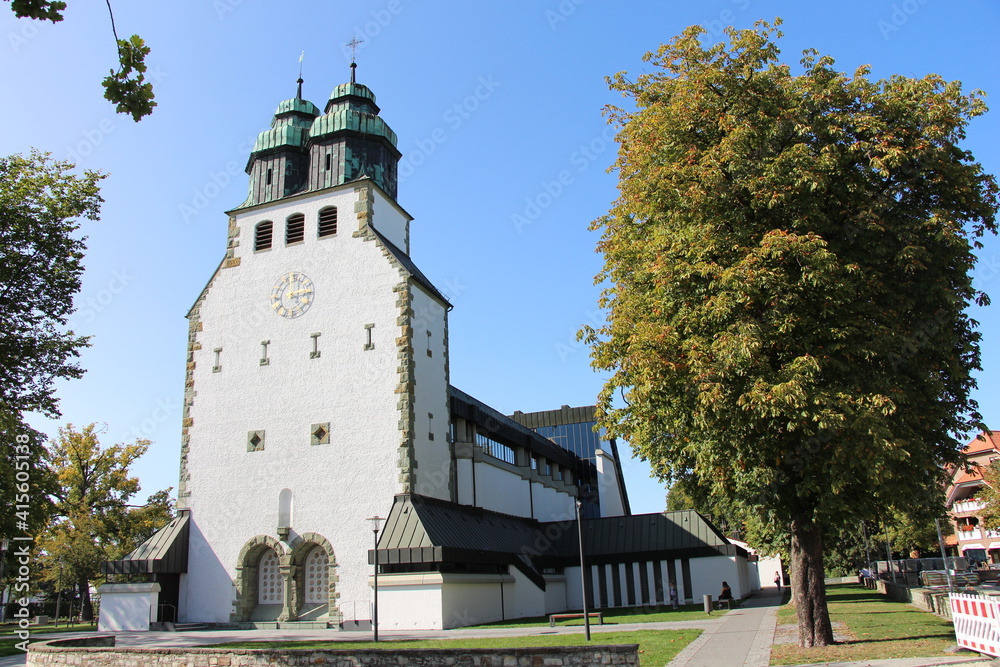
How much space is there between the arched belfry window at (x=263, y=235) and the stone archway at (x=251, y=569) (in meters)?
12.9

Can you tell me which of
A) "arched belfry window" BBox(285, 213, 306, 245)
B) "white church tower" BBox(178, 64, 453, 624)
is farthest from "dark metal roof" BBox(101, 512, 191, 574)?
"arched belfry window" BBox(285, 213, 306, 245)

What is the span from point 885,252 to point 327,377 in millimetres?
20984

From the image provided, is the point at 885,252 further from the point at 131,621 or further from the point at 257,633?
the point at 131,621

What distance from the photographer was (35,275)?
73.4ft

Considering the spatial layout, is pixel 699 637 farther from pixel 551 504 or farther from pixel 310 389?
pixel 551 504

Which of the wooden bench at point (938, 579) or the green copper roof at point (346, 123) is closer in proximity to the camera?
the wooden bench at point (938, 579)

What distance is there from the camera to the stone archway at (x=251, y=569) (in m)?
27.2

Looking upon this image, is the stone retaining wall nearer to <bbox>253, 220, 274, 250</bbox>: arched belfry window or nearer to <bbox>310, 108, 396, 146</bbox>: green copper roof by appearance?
<bbox>253, 220, 274, 250</bbox>: arched belfry window

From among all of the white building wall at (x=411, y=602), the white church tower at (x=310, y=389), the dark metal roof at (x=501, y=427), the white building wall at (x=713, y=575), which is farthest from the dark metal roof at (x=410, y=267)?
the white building wall at (x=713, y=575)

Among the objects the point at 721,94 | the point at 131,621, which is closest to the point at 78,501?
the point at 131,621

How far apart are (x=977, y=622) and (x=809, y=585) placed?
3.14 meters

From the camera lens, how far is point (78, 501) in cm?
4000

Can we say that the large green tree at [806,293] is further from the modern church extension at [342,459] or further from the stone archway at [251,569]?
the stone archway at [251,569]

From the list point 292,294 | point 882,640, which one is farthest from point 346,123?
point 882,640
